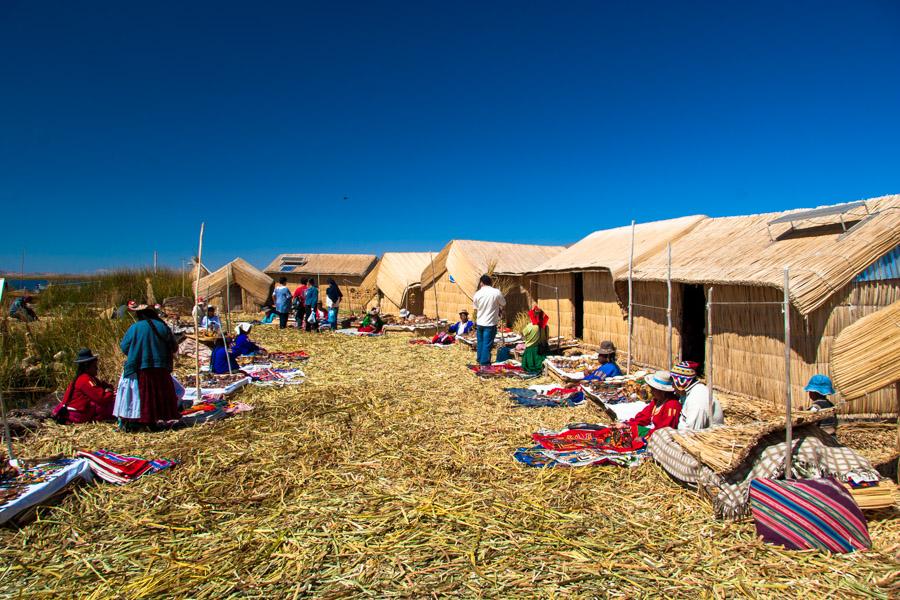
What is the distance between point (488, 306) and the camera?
350 inches

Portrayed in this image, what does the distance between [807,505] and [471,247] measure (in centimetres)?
1248

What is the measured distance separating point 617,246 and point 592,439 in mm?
6779

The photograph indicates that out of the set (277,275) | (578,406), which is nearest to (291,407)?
(578,406)

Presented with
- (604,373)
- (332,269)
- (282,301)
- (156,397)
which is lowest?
(604,373)

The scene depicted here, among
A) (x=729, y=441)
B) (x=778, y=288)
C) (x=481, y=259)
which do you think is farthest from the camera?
(x=481, y=259)

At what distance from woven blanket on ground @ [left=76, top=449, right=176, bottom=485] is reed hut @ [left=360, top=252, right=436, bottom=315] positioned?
1293 centimetres

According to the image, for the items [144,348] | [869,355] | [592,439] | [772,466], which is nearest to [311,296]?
[144,348]

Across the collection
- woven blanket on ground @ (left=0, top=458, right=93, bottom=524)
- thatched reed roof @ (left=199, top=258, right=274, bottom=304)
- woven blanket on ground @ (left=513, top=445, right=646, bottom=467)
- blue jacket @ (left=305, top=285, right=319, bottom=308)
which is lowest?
woven blanket on ground @ (left=513, top=445, right=646, bottom=467)

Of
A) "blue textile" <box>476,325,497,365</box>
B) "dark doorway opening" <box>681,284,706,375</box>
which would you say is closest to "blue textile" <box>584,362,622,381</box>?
"blue textile" <box>476,325,497,365</box>

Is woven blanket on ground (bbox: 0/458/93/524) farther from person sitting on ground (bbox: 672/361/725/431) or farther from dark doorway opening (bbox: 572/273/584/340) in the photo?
dark doorway opening (bbox: 572/273/584/340)

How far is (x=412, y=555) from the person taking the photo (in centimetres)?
300

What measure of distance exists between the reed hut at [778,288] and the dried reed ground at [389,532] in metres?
2.60

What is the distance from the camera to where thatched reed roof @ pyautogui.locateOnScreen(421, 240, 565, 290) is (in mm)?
14398

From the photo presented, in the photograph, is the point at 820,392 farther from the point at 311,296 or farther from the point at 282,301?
the point at 282,301
